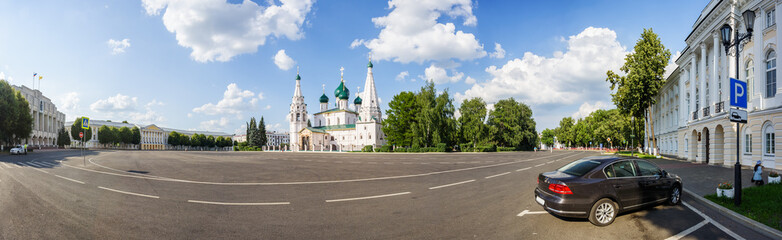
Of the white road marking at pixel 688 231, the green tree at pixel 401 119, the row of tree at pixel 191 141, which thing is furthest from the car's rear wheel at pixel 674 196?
the row of tree at pixel 191 141

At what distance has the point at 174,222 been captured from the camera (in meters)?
7.16

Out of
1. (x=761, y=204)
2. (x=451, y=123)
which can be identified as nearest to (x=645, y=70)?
(x=451, y=123)

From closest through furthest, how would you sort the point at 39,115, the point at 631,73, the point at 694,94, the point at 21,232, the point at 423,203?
the point at 21,232
the point at 423,203
the point at 694,94
the point at 631,73
the point at 39,115

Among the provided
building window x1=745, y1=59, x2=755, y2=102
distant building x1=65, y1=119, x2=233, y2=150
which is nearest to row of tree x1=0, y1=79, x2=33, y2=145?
building window x1=745, y1=59, x2=755, y2=102

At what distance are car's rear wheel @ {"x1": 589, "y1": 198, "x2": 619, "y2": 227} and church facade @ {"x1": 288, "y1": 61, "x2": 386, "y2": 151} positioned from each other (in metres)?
76.1

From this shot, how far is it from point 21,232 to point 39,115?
113 metres

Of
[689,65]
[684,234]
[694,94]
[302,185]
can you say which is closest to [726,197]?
[684,234]

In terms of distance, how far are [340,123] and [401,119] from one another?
38.1m

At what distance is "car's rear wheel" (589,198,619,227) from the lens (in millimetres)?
6648

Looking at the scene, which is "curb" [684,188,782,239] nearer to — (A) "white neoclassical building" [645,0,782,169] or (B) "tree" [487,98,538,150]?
(A) "white neoclassical building" [645,0,782,169]

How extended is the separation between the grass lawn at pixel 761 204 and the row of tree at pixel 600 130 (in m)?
36.7

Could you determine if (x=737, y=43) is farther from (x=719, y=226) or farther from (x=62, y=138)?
(x=62, y=138)

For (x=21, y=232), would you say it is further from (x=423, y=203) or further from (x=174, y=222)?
(x=423, y=203)

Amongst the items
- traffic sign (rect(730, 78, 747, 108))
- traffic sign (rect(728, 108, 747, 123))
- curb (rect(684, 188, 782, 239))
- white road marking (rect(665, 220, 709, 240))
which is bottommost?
curb (rect(684, 188, 782, 239))
